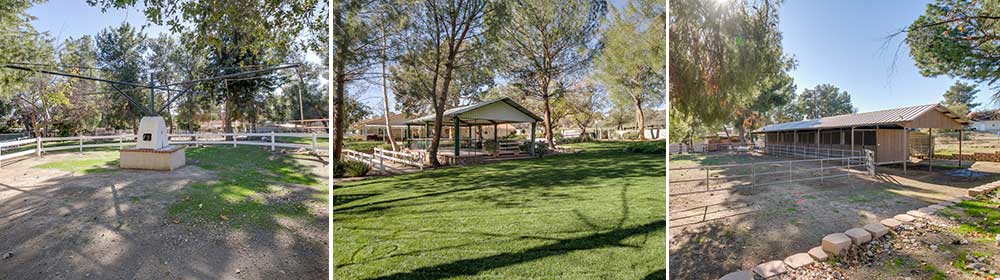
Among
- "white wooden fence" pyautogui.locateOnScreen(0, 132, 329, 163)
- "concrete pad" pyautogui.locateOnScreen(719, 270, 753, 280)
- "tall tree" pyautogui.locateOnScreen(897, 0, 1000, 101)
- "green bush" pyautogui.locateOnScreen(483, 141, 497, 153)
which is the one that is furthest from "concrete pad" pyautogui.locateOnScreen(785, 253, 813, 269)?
"white wooden fence" pyautogui.locateOnScreen(0, 132, 329, 163)

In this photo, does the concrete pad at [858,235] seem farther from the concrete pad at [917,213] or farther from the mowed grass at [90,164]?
the mowed grass at [90,164]

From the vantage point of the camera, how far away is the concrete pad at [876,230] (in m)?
1.97

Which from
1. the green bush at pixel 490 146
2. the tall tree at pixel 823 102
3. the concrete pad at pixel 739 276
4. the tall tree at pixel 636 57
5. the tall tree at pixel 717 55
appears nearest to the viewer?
the concrete pad at pixel 739 276

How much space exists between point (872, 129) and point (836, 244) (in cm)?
199

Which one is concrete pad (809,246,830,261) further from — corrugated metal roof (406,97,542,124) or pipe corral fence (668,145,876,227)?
corrugated metal roof (406,97,542,124)

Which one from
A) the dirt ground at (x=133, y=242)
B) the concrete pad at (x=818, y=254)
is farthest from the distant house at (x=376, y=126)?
the concrete pad at (x=818, y=254)

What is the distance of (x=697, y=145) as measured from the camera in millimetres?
2295

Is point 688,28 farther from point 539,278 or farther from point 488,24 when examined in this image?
point 539,278

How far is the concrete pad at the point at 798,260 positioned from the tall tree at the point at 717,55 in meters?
0.80

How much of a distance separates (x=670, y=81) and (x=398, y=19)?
1.47 m

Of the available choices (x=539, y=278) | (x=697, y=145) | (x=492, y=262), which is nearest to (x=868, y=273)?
(x=697, y=145)

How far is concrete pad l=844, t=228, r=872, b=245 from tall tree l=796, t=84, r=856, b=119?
2.76 feet

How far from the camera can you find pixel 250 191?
5.77ft

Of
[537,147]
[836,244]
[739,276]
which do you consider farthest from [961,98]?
[537,147]
